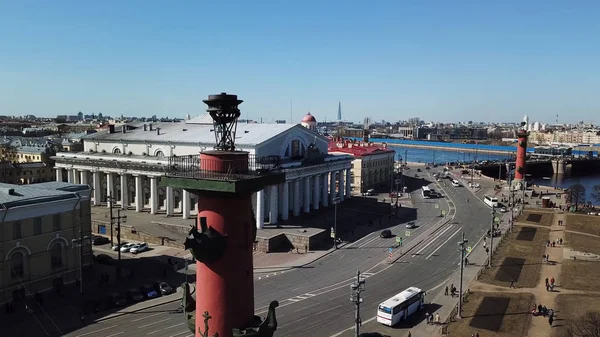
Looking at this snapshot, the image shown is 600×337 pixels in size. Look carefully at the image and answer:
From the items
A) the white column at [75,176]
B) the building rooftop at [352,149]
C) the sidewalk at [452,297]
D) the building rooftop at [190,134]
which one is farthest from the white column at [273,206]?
the building rooftop at [352,149]

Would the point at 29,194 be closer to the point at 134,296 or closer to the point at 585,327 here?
the point at 134,296

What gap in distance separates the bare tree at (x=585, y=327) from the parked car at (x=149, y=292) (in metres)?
28.4

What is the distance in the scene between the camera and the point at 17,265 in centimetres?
3675

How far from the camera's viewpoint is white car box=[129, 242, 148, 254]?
5109 cm

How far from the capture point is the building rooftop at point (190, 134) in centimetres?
6303

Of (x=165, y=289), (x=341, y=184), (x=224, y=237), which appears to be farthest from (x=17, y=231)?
(x=341, y=184)

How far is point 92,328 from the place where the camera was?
32.0 metres

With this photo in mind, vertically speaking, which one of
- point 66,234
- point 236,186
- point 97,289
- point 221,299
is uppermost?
point 236,186

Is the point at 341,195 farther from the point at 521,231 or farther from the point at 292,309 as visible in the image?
the point at 292,309

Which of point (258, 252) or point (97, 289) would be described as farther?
point (258, 252)

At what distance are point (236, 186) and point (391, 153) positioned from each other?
3935 inches

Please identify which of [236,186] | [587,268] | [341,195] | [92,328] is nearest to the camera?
[236,186]

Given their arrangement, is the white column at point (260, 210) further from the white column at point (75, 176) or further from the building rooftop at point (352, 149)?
the building rooftop at point (352, 149)

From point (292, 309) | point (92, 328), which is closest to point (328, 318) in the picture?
point (292, 309)
